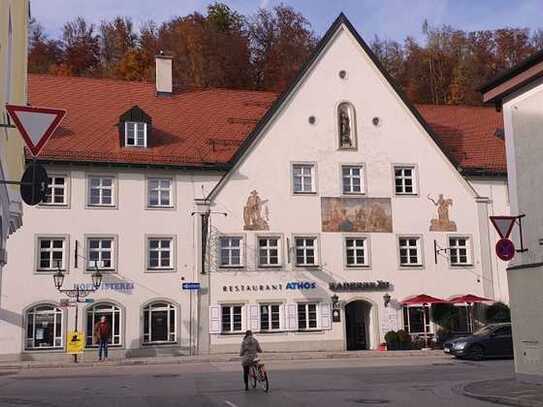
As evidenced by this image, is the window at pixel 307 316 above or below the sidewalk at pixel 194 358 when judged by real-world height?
above

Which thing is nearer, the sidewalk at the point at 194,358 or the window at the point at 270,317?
the sidewalk at the point at 194,358

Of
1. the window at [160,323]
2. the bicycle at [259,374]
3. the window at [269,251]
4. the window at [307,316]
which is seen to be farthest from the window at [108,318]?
the bicycle at [259,374]

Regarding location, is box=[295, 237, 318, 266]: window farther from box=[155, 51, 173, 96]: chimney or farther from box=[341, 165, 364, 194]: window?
box=[155, 51, 173, 96]: chimney

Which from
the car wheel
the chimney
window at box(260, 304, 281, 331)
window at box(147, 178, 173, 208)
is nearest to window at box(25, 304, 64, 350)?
window at box(147, 178, 173, 208)

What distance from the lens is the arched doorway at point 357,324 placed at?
36.3m

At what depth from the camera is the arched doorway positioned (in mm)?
36344

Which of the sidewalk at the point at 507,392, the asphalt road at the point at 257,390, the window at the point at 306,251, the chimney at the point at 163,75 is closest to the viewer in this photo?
the sidewalk at the point at 507,392

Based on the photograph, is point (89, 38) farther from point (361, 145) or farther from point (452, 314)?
point (452, 314)

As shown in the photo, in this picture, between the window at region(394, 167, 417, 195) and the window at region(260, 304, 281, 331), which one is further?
the window at region(394, 167, 417, 195)

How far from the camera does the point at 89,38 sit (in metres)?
61.4

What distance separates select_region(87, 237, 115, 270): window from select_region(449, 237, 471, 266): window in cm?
1665

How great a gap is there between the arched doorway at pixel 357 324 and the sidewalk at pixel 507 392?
56.3 ft

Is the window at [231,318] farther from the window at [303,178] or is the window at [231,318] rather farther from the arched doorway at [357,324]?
the window at [303,178]

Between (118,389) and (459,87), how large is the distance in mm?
46971
